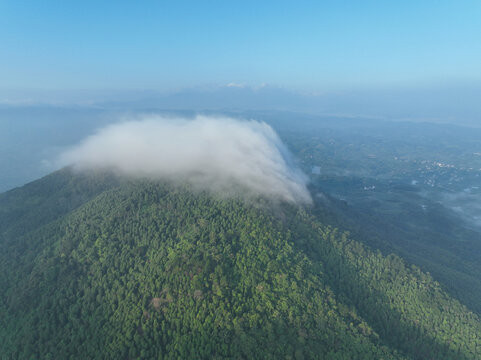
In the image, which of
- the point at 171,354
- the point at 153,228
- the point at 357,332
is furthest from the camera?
the point at 153,228

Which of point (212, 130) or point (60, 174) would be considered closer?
point (60, 174)

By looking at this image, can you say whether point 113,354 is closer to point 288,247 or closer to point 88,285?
point 88,285

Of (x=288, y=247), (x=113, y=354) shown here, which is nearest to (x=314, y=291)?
(x=288, y=247)

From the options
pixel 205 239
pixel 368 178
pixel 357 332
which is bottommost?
pixel 368 178

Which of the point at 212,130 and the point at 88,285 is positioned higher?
the point at 212,130

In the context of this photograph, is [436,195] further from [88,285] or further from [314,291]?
[88,285]

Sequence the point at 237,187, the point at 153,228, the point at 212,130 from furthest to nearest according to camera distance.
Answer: the point at 212,130, the point at 237,187, the point at 153,228
